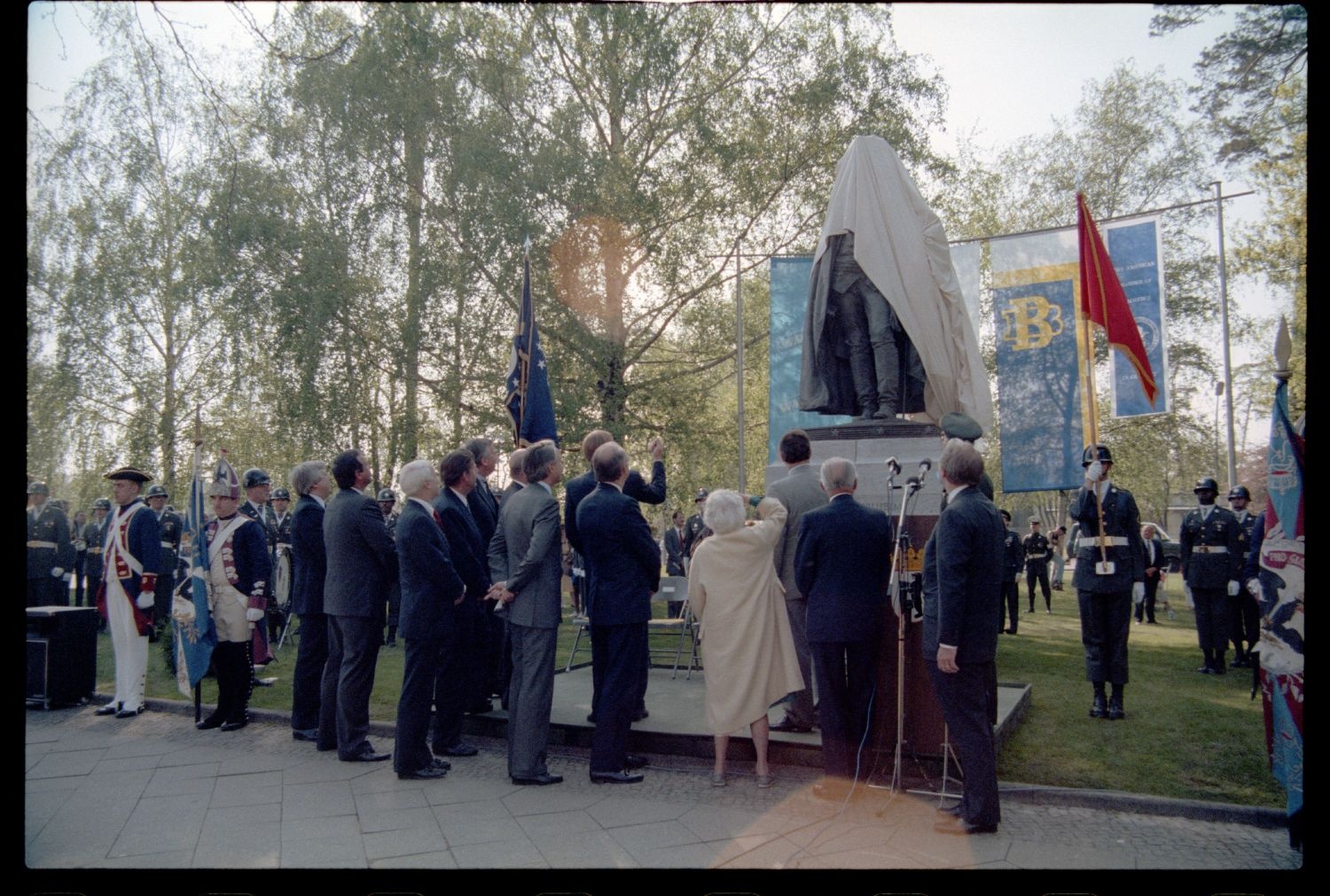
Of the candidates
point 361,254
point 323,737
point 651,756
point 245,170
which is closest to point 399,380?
point 361,254

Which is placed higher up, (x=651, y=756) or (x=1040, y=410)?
(x=1040, y=410)

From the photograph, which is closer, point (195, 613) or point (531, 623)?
point (531, 623)

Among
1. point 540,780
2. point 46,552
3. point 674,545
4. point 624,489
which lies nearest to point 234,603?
point 540,780

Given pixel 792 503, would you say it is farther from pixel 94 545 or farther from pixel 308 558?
pixel 94 545

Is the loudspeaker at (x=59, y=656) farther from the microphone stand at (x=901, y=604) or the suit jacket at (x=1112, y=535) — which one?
the suit jacket at (x=1112, y=535)

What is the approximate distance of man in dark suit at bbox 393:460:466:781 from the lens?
5730 millimetres

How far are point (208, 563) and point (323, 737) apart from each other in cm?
204

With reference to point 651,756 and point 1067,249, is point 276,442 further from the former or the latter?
point 1067,249

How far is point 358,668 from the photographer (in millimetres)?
6238

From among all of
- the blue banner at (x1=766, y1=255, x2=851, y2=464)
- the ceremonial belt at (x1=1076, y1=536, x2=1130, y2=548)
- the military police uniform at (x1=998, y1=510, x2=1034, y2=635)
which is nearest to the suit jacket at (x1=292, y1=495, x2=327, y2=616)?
the ceremonial belt at (x1=1076, y1=536, x2=1130, y2=548)

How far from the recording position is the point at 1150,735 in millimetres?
6332

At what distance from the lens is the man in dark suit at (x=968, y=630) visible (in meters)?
4.53

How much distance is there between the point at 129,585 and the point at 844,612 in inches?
264

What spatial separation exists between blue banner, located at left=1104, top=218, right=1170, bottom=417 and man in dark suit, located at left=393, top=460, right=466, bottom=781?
1039cm
